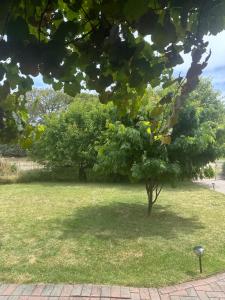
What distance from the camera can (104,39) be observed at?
5.93 feet

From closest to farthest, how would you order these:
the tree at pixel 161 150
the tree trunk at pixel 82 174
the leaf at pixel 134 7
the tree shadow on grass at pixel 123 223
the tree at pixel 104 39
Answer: the leaf at pixel 134 7, the tree at pixel 104 39, the tree shadow on grass at pixel 123 223, the tree at pixel 161 150, the tree trunk at pixel 82 174

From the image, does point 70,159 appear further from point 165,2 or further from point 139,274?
point 165,2

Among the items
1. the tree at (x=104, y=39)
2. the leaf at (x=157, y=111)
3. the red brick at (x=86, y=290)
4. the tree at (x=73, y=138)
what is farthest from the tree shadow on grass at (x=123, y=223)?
the tree at (x=73, y=138)

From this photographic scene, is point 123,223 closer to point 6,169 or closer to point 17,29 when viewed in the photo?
point 17,29

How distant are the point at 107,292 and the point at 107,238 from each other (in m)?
3.11

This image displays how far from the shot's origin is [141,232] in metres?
9.12

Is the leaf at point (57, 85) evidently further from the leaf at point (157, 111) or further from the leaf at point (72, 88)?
the leaf at point (157, 111)

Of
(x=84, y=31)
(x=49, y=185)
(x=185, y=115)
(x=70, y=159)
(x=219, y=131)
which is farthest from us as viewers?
(x=70, y=159)

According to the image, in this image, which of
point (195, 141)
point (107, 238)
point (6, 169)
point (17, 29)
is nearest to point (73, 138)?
point (6, 169)

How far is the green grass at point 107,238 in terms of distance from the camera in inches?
247

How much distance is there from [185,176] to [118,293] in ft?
20.0

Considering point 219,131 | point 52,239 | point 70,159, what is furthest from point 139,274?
point 70,159

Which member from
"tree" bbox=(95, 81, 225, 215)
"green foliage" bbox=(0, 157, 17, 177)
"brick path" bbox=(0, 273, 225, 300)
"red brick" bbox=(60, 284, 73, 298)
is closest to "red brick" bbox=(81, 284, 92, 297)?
"brick path" bbox=(0, 273, 225, 300)

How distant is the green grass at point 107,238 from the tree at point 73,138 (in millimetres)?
5500
